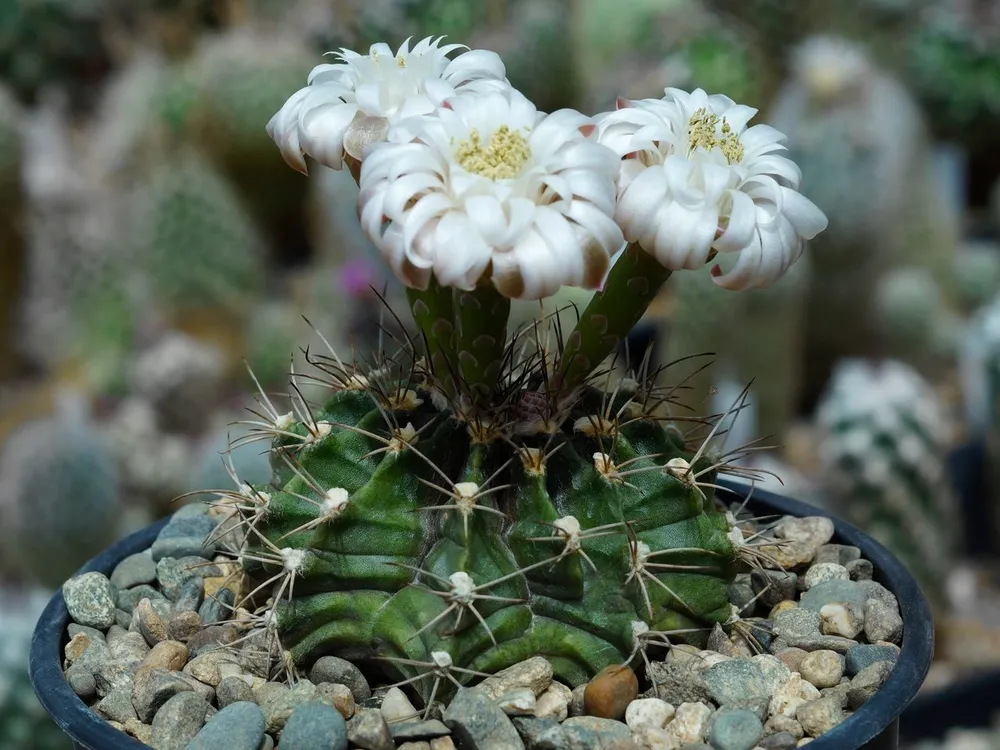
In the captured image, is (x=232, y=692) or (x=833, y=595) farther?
(x=833, y=595)

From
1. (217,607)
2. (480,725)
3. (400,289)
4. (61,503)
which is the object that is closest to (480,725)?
(480,725)

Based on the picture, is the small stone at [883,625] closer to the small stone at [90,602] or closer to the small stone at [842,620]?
the small stone at [842,620]

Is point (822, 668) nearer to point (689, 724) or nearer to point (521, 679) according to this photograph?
point (689, 724)

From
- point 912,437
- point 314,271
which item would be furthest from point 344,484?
point 314,271

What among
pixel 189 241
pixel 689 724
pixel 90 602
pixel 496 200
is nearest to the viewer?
pixel 496 200

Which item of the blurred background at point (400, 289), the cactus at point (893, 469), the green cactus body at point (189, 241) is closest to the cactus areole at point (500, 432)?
the blurred background at point (400, 289)

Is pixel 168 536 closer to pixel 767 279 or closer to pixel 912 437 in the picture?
pixel 767 279
